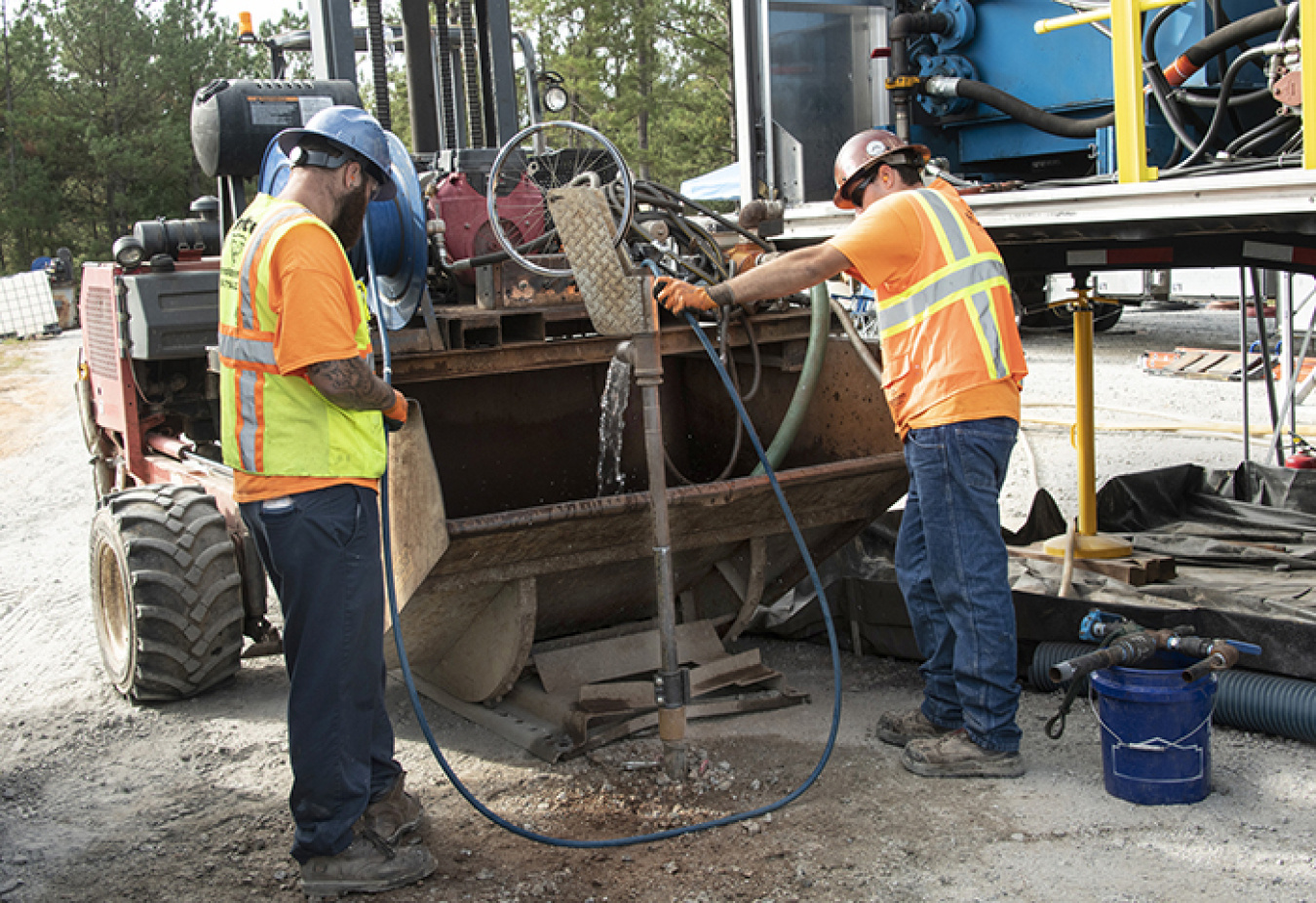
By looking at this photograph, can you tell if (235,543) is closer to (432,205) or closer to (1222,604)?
(432,205)

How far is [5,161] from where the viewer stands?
3569cm

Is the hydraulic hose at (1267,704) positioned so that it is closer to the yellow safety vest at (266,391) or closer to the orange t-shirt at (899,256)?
the orange t-shirt at (899,256)

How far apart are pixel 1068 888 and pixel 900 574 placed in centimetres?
130

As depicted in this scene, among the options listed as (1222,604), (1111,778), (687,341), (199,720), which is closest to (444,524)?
(687,341)

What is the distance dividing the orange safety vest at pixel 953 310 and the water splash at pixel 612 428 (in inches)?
51.5

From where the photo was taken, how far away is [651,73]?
37.2 m

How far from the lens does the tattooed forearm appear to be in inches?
124

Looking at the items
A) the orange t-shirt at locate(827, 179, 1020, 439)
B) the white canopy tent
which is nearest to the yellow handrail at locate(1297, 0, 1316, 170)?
the orange t-shirt at locate(827, 179, 1020, 439)

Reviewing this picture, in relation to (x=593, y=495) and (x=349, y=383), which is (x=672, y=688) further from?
(x=593, y=495)

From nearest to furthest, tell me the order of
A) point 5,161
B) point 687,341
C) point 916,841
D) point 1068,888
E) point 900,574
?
point 1068,888
point 916,841
point 900,574
point 687,341
point 5,161

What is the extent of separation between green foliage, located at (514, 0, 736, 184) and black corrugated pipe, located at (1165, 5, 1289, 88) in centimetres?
3006

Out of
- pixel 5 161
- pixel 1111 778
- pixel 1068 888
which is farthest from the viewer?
pixel 5 161

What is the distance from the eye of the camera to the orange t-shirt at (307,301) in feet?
10.2

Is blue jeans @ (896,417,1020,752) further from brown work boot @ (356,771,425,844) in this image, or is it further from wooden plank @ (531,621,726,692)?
brown work boot @ (356,771,425,844)
